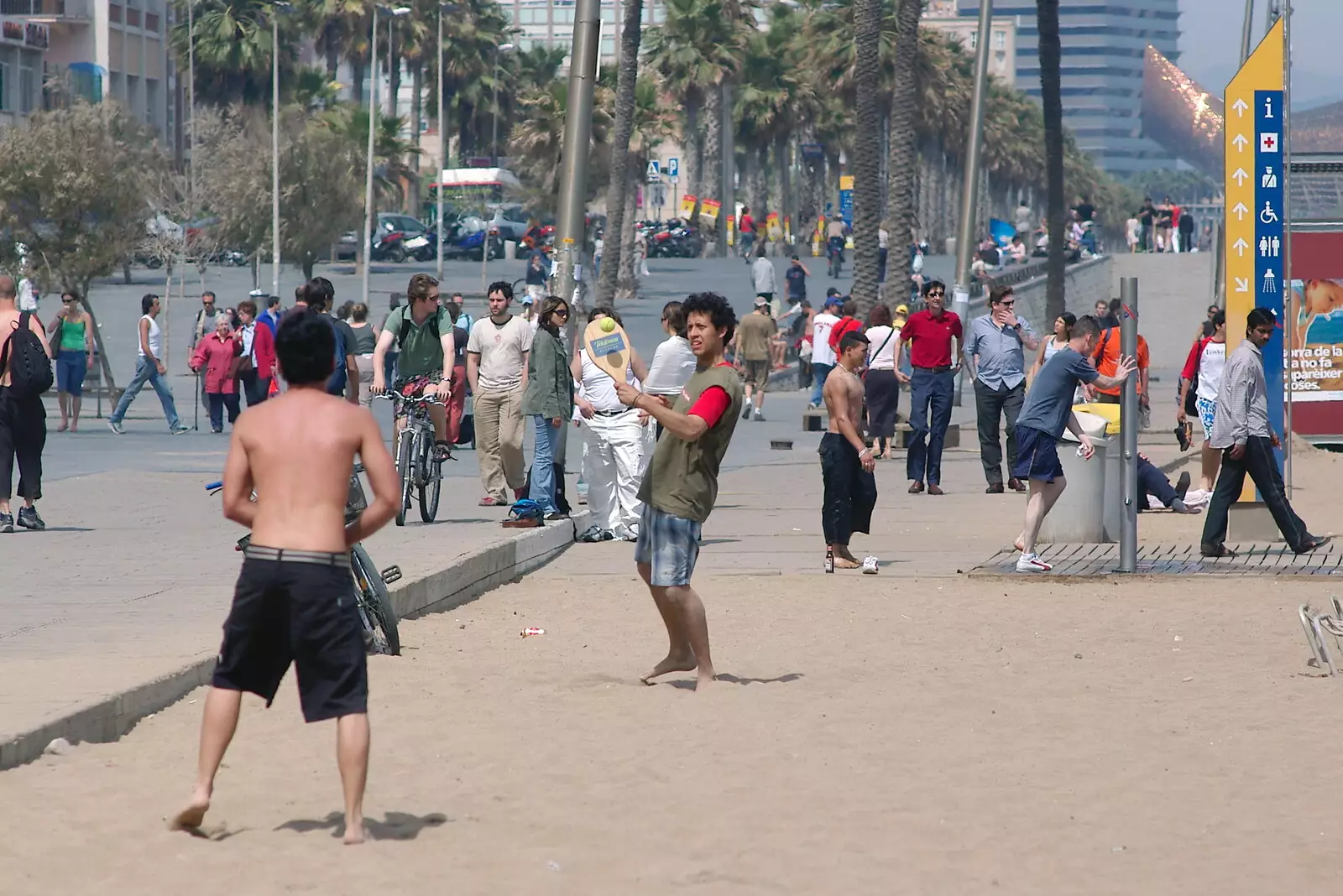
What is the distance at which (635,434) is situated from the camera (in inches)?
530

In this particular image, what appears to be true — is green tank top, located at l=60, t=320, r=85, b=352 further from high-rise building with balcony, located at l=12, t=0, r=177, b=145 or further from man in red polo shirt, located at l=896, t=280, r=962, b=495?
high-rise building with balcony, located at l=12, t=0, r=177, b=145

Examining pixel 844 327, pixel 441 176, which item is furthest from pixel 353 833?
pixel 441 176

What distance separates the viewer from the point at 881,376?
63.1ft

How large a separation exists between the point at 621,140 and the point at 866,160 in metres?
6.80

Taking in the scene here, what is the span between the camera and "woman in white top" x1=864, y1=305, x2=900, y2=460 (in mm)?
19172

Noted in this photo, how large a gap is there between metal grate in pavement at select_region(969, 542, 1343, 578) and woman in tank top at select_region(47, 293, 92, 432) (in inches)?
535

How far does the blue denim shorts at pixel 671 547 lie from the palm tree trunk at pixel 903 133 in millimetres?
30331

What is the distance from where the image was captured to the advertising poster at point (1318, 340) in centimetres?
2269

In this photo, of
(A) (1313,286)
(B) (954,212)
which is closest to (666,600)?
(A) (1313,286)

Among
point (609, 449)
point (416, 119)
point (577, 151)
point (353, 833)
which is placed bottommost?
point (353, 833)

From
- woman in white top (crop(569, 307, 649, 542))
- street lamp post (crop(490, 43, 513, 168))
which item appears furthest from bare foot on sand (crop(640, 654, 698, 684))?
street lamp post (crop(490, 43, 513, 168))

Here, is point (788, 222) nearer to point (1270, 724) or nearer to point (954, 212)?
point (954, 212)

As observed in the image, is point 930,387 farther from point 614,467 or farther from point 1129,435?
point 1129,435

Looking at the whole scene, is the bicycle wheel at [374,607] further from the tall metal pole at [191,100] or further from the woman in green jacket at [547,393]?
the tall metal pole at [191,100]
